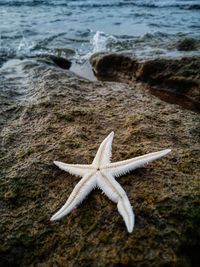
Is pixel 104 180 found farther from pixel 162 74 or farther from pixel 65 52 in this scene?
pixel 65 52

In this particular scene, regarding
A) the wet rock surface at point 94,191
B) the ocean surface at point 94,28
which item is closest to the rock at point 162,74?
the ocean surface at point 94,28

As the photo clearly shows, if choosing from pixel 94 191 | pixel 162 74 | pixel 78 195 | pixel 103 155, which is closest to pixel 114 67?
pixel 162 74

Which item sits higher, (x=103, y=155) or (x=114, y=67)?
(x=103, y=155)

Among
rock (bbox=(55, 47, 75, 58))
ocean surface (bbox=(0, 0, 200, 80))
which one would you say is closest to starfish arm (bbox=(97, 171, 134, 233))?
ocean surface (bbox=(0, 0, 200, 80))

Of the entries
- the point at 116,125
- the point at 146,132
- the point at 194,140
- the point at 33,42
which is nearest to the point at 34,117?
the point at 116,125

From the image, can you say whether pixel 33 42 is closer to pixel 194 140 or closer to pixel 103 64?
pixel 103 64
